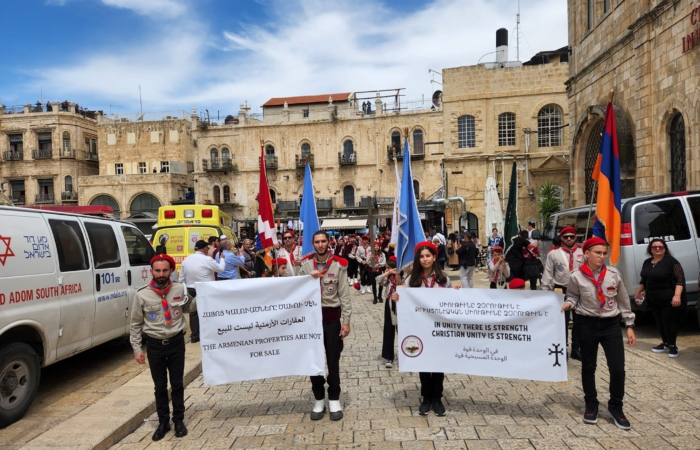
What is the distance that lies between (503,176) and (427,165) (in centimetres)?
868

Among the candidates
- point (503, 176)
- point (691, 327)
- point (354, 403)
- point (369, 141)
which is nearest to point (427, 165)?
point (369, 141)

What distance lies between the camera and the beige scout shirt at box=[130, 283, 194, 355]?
4680mm

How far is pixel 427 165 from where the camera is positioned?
4106 cm

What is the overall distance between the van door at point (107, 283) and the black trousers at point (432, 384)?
4.25 metres

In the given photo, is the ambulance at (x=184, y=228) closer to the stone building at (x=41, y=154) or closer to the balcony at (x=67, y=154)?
the stone building at (x=41, y=154)

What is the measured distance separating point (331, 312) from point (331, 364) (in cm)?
51

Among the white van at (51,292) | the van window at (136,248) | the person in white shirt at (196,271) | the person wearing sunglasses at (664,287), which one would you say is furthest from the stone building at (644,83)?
the white van at (51,292)

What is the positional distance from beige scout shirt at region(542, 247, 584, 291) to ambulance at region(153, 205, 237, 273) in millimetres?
9015

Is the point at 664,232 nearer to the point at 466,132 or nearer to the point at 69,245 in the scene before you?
the point at 69,245

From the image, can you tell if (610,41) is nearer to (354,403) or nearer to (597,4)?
(597,4)

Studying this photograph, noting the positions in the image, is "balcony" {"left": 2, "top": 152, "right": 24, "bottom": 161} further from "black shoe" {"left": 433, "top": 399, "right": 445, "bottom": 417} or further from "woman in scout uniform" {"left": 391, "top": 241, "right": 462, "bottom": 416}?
"black shoe" {"left": 433, "top": 399, "right": 445, "bottom": 417}

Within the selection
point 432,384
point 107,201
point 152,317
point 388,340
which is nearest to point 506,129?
point 388,340

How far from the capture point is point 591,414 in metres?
4.62

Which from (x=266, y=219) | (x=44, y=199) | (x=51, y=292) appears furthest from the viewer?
(x=44, y=199)
